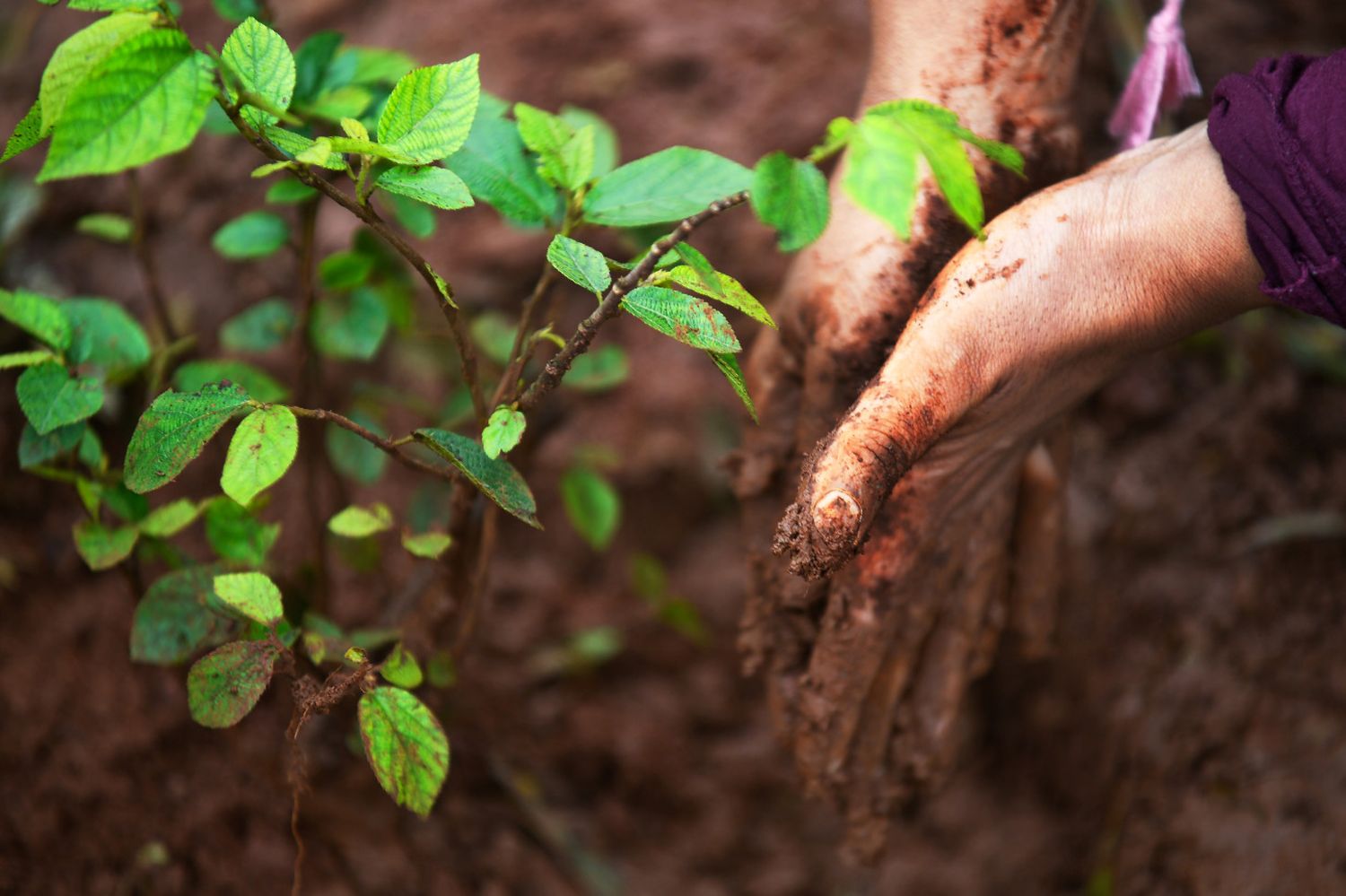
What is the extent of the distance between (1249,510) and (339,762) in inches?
56.2

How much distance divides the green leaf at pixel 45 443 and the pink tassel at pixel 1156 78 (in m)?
1.00

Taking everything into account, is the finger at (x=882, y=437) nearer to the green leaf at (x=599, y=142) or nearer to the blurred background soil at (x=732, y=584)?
the green leaf at (x=599, y=142)

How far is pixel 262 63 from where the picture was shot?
2.26ft

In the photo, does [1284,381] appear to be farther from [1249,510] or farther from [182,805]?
[182,805]

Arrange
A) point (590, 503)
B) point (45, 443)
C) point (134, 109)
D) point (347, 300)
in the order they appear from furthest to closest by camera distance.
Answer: point (590, 503), point (347, 300), point (45, 443), point (134, 109)

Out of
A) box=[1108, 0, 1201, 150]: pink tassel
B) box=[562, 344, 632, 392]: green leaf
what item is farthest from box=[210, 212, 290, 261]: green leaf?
box=[1108, 0, 1201, 150]: pink tassel

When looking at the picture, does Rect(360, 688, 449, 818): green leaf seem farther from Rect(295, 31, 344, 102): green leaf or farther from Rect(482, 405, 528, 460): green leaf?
Rect(295, 31, 344, 102): green leaf

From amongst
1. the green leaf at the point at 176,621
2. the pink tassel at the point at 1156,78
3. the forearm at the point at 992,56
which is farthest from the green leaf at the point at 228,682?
the pink tassel at the point at 1156,78

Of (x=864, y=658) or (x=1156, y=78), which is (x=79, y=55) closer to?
(x=864, y=658)

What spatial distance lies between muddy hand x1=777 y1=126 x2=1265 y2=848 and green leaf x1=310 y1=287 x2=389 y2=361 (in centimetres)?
54

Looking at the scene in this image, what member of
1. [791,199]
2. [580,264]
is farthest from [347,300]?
[791,199]

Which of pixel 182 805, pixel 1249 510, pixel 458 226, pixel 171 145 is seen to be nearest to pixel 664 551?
pixel 458 226

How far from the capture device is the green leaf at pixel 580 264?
702 mm

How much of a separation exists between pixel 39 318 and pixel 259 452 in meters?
0.34
